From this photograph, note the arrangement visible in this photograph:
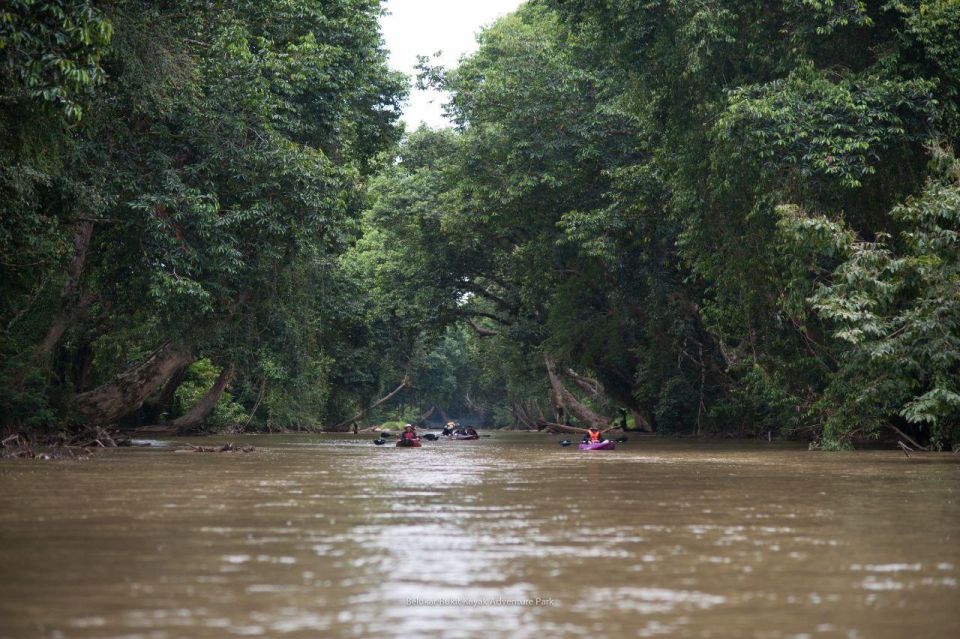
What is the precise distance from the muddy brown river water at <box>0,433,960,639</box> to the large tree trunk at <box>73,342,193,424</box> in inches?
655

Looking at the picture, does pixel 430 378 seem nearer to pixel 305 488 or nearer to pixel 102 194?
pixel 102 194

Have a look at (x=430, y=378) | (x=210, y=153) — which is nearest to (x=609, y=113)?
(x=210, y=153)

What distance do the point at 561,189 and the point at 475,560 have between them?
1044 inches

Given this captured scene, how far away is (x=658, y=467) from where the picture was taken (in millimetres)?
17234

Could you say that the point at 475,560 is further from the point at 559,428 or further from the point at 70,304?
the point at 559,428

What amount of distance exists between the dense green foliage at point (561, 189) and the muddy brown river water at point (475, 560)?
5417 millimetres

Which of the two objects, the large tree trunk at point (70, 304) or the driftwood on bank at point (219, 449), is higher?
the large tree trunk at point (70, 304)

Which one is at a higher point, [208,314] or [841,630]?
[208,314]

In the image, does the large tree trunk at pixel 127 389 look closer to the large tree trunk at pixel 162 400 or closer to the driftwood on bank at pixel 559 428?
the large tree trunk at pixel 162 400

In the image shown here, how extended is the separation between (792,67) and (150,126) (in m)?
13.7

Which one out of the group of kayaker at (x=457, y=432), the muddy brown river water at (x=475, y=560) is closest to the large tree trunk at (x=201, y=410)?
the group of kayaker at (x=457, y=432)

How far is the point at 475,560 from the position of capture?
21.1ft

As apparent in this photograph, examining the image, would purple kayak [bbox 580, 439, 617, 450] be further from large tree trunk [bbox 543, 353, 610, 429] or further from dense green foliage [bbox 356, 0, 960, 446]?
large tree trunk [bbox 543, 353, 610, 429]

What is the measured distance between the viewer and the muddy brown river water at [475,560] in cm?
473
